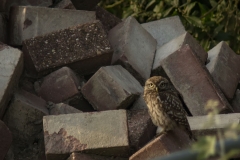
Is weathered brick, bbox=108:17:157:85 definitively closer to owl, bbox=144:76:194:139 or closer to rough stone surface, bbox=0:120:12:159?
owl, bbox=144:76:194:139

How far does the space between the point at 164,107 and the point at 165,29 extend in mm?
2415

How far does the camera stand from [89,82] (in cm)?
557

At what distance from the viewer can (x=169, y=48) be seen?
6531mm

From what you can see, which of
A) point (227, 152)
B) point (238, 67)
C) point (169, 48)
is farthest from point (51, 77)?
point (227, 152)

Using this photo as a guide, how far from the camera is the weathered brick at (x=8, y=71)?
5027mm

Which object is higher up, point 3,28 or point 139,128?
point 3,28

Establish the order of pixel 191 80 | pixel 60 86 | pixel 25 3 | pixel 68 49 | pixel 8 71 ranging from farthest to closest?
1. pixel 25 3
2. pixel 191 80
3. pixel 68 49
4. pixel 60 86
5. pixel 8 71

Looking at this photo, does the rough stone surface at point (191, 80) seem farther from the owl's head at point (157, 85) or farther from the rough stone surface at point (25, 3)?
the rough stone surface at point (25, 3)

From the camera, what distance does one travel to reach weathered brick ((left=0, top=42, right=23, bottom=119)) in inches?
198

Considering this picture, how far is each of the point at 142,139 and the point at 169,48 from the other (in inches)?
64.8

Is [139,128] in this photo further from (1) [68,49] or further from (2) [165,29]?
(2) [165,29]

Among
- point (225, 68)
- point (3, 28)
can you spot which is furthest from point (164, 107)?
point (3, 28)

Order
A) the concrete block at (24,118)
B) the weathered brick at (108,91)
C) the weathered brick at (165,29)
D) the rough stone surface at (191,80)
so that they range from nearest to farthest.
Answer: the concrete block at (24,118) < the weathered brick at (108,91) < the rough stone surface at (191,80) < the weathered brick at (165,29)

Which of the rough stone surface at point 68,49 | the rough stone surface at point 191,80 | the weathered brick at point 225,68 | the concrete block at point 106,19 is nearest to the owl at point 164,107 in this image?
the rough stone surface at point 191,80
